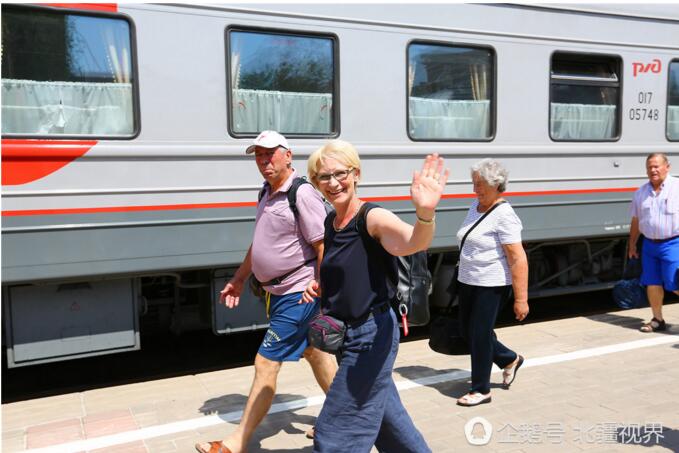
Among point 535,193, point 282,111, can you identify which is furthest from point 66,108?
point 535,193

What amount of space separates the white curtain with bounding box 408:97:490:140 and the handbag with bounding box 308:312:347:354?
123 inches

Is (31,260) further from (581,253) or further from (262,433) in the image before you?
(581,253)

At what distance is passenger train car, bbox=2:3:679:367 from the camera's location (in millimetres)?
4395

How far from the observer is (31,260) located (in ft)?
14.0

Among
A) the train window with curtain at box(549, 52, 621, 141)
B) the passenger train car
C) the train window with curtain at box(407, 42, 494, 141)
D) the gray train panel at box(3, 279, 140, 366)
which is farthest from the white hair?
the gray train panel at box(3, 279, 140, 366)

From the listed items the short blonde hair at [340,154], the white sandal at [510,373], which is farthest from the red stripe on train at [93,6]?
the white sandal at [510,373]

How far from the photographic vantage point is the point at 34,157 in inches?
168

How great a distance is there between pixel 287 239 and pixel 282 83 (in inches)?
77.8

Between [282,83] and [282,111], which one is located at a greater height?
[282,83]

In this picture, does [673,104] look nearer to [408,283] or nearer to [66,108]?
[408,283]

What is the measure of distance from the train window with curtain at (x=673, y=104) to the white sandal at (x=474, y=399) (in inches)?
159

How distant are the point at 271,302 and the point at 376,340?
107 cm

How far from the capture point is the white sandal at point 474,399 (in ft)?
14.0

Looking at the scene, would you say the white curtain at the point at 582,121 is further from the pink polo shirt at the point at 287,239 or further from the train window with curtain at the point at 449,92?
the pink polo shirt at the point at 287,239
